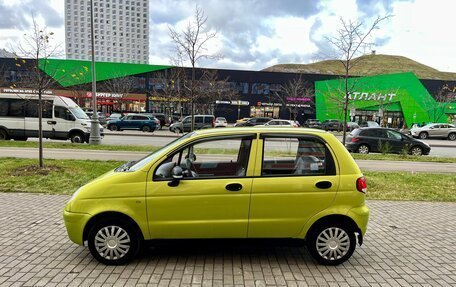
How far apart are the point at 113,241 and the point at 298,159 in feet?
7.94

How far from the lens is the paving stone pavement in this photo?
366cm

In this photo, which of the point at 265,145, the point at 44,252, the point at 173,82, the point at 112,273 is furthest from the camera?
the point at 173,82

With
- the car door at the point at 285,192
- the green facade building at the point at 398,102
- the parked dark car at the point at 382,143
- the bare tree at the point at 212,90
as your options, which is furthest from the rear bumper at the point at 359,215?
the green facade building at the point at 398,102

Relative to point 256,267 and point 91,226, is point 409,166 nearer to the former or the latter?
point 256,267

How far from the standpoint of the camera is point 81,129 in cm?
1814

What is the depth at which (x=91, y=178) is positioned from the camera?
8.58 meters

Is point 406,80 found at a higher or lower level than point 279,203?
higher

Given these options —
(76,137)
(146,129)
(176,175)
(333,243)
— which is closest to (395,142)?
(333,243)

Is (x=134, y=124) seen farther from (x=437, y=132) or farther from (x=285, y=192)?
(x=285, y=192)

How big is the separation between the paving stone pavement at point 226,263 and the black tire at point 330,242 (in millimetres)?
121

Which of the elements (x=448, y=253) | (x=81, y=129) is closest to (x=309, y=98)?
(x=81, y=129)

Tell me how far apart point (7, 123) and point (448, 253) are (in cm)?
1972

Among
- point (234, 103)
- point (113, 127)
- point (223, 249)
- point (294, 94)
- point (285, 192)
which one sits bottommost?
point (223, 249)

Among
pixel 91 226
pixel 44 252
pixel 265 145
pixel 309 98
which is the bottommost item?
pixel 44 252
